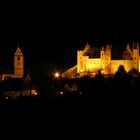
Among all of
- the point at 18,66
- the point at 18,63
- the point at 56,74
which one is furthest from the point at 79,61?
the point at 18,66

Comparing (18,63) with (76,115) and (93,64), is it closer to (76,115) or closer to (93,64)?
(93,64)

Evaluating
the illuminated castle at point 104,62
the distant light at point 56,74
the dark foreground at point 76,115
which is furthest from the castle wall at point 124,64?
the dark foreground at point 76,115

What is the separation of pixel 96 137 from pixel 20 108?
657 centimetres

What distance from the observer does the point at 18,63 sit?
A: 52.4 m

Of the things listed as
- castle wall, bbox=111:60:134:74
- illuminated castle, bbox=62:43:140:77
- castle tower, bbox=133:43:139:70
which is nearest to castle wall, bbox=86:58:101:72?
illuminated castle, bbox=62:43:140:77

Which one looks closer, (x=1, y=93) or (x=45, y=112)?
(x=45, y=112)

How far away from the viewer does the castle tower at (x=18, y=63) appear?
51844mm

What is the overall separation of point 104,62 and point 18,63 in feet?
32.5

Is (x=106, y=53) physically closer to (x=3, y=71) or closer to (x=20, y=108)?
(x=3, y=71)

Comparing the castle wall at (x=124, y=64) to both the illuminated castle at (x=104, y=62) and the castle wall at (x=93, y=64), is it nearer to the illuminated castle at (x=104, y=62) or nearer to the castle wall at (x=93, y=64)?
the illuminated castle at (x=104, y=62)

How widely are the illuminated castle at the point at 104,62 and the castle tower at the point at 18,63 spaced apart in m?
4.81

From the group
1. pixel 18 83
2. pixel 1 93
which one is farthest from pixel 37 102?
pixel 18 83

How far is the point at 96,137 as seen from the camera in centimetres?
2153

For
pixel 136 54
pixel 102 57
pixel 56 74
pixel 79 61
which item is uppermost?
pixel 136 54
